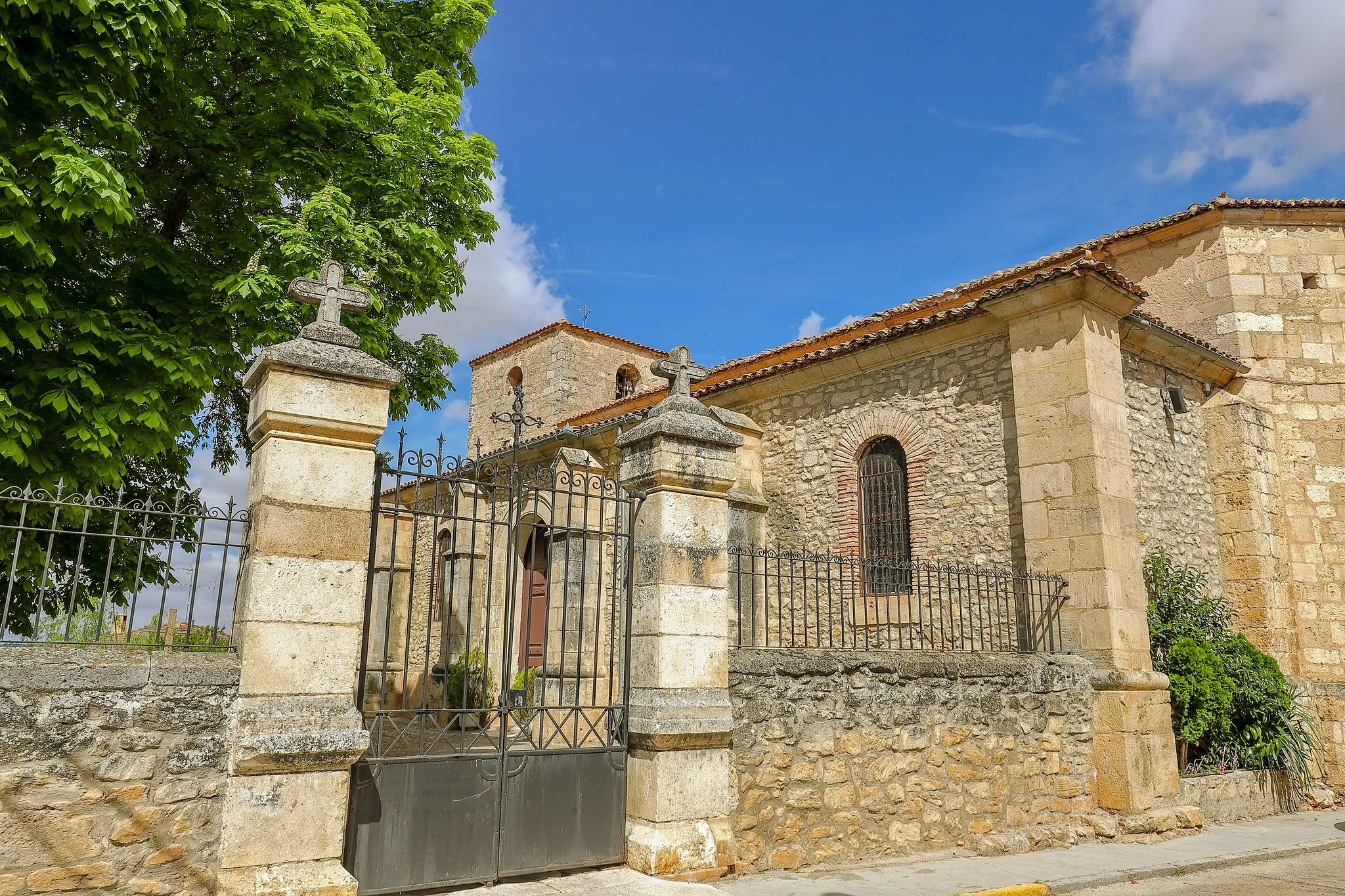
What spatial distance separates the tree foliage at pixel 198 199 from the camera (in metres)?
6.78

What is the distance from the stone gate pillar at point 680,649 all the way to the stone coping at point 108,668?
263cm

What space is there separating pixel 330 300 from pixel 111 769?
9.00 feet

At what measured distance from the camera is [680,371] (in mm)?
6914

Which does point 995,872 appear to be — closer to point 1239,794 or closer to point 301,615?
point 1239,794

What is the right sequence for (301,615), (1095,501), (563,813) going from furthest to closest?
1. (1095,501)
2. (563,813)
3. (301,615)

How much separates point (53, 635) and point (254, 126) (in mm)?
5264

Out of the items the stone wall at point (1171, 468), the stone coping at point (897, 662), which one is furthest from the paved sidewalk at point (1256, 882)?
the stone wall at point (1171, 468)

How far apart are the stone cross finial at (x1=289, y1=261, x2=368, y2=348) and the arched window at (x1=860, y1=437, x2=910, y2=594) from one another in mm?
7350

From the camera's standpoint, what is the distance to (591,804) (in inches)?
235

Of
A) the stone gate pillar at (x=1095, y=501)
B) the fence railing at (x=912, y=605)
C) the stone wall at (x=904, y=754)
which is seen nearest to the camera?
the stone wall at (x=904, y=754)

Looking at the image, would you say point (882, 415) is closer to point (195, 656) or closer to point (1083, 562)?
point (1083, 562)

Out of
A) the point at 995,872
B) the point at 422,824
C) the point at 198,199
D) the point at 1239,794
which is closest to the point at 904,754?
the point at 995,872

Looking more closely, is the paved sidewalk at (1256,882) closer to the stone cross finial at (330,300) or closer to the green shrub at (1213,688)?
the green shrub at (1213,688)

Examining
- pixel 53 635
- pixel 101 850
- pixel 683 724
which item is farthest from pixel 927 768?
pixel 53 635
